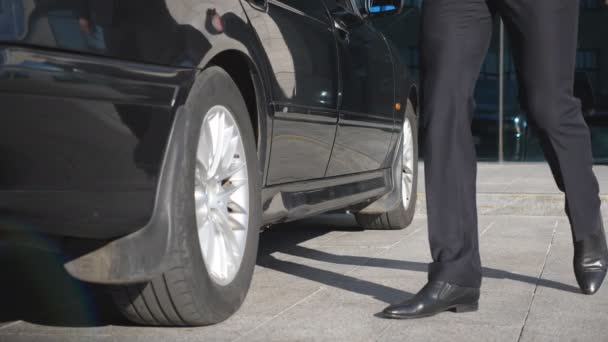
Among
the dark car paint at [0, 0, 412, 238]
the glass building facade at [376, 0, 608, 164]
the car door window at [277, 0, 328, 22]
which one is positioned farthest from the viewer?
the glass building facade at [376, 0, 608, 164]

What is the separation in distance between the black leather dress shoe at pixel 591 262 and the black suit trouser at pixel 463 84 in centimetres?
45

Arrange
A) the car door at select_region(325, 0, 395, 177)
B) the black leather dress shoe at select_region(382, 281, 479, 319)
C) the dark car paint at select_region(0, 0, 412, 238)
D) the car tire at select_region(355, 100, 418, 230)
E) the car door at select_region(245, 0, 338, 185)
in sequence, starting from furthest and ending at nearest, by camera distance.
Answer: the car tire at select_region(355, 100, 418, 230) < the car door at select_region(325, 0, 395, 177) < the car door at select_region(245, 0, 338, 185) < the black leather dress shoe at select_region(382, 281, 479, 319) < the dark car paint at select_region(0, 0, 412, 238)

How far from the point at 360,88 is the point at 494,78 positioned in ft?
24.0

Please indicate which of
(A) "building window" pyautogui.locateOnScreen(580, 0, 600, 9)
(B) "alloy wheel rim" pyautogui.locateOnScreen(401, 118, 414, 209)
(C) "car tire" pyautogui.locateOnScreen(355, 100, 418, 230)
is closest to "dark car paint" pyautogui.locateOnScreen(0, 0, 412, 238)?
(C) "car tire" pyautogui.locateOnScreen(355, 100, 418, 230)

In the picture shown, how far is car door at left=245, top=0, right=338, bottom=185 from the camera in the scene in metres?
3.39

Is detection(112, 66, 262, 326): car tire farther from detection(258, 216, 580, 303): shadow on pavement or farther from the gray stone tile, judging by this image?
detection(258, 216, 580, 303): shadow on pavement

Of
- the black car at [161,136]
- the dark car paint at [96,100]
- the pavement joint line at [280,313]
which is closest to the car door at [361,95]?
the black car at [161,136]

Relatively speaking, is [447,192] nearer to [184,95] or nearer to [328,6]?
[184,95]

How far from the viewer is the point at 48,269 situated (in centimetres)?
403

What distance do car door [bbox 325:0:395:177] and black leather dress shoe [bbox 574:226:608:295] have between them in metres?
1.16

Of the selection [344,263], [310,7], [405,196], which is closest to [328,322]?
[344,263]

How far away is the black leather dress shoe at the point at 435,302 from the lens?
305 centimetres

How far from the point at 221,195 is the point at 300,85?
71cm

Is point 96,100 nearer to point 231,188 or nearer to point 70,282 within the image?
point 231,188
